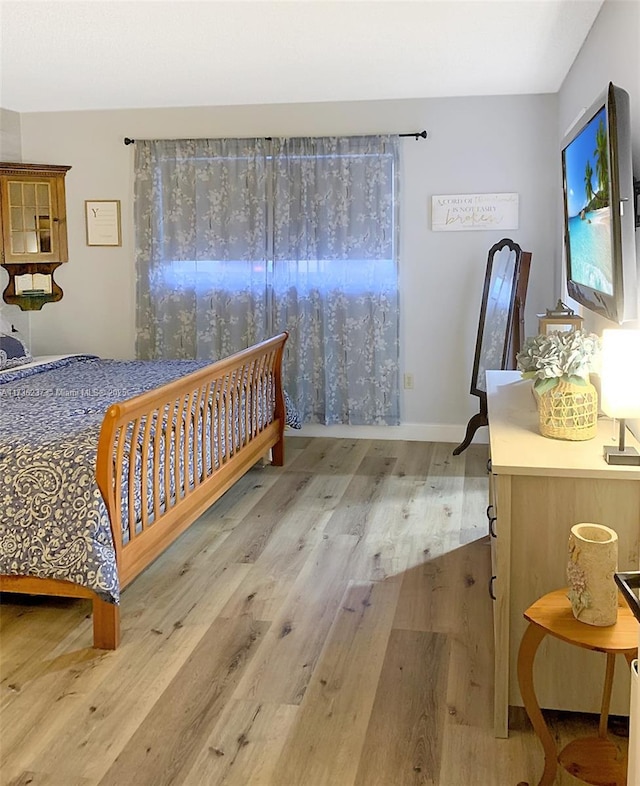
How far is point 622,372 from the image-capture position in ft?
6.89

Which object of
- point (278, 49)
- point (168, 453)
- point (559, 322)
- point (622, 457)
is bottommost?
point (168, 453)

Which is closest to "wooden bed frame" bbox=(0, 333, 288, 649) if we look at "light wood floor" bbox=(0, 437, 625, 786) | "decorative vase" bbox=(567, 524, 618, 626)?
"light wood floor" bbox=(0, 437, 625, 786)

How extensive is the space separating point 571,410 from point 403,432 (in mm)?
3341

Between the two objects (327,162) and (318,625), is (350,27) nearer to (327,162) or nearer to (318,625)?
(327,162)

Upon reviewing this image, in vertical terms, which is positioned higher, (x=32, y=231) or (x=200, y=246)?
(x=32, y=231)

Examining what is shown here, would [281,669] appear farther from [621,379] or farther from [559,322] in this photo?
[559,322]

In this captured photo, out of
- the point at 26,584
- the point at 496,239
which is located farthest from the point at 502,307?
the point at 26,584

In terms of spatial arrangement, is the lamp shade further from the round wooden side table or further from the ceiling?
the ceiling

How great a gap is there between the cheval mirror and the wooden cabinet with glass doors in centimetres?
304

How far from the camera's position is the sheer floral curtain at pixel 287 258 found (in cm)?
550

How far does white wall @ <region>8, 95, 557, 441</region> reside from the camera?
17.4 feet

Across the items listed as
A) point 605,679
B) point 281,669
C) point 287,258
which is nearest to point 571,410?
point 605,679

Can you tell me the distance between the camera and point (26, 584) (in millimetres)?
2791

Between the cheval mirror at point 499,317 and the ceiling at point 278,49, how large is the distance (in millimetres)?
1060
